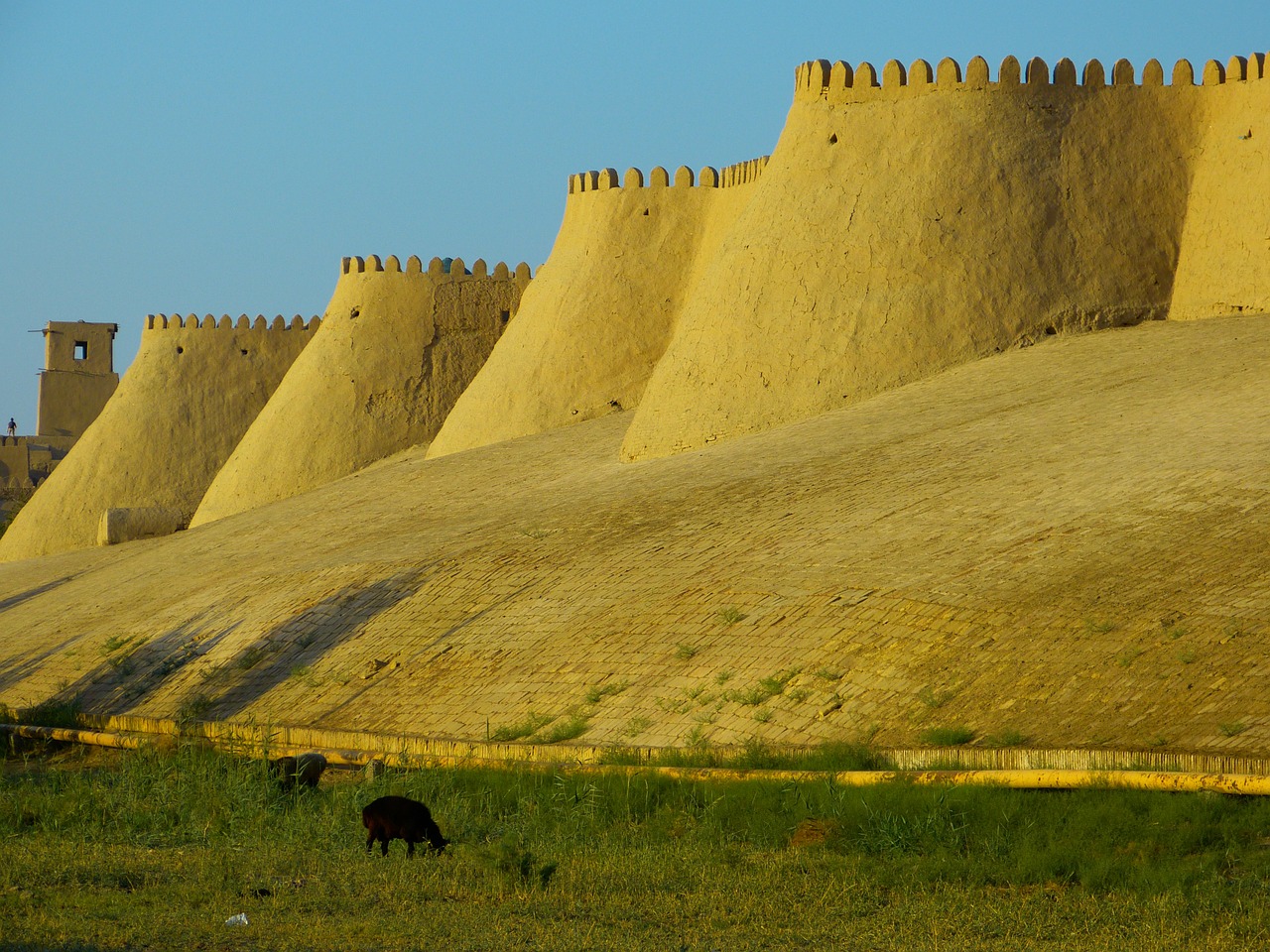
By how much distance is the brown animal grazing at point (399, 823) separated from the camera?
6.95 meters

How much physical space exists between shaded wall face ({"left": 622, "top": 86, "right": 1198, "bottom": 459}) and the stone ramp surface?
38 cm

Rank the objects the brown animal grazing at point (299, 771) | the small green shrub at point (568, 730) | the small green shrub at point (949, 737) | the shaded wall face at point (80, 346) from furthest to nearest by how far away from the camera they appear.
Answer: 1. the shaded wall face at point (80, 346)
2. the small green shrub at point (568, 730)
3. the brown animal grazing at point (299, 771)
4. the small green shrub at point (949, 737)

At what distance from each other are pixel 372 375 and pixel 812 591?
13289 millimetres

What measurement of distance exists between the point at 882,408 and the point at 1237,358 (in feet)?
8.50

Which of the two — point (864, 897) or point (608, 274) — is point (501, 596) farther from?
point (608, 274)

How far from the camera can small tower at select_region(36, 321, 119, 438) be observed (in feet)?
112

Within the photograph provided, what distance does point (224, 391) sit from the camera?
25.0 metres

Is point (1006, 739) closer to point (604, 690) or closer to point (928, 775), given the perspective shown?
point (928, 775)

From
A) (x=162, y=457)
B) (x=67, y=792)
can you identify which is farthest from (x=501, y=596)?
(x=162, y=457)

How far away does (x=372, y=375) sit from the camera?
2206cm

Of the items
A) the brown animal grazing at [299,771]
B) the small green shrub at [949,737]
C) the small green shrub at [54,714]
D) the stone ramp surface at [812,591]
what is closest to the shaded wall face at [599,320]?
the stone ramp surface at [812,591]

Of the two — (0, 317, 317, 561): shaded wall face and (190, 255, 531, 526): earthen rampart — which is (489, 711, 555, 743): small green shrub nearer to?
(190, 255, 531, 526): earthen rampart

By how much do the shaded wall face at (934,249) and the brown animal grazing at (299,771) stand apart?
676 cm

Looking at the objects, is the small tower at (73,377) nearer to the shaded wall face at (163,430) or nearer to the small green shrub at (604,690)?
the shaded wall face at (163,430)
